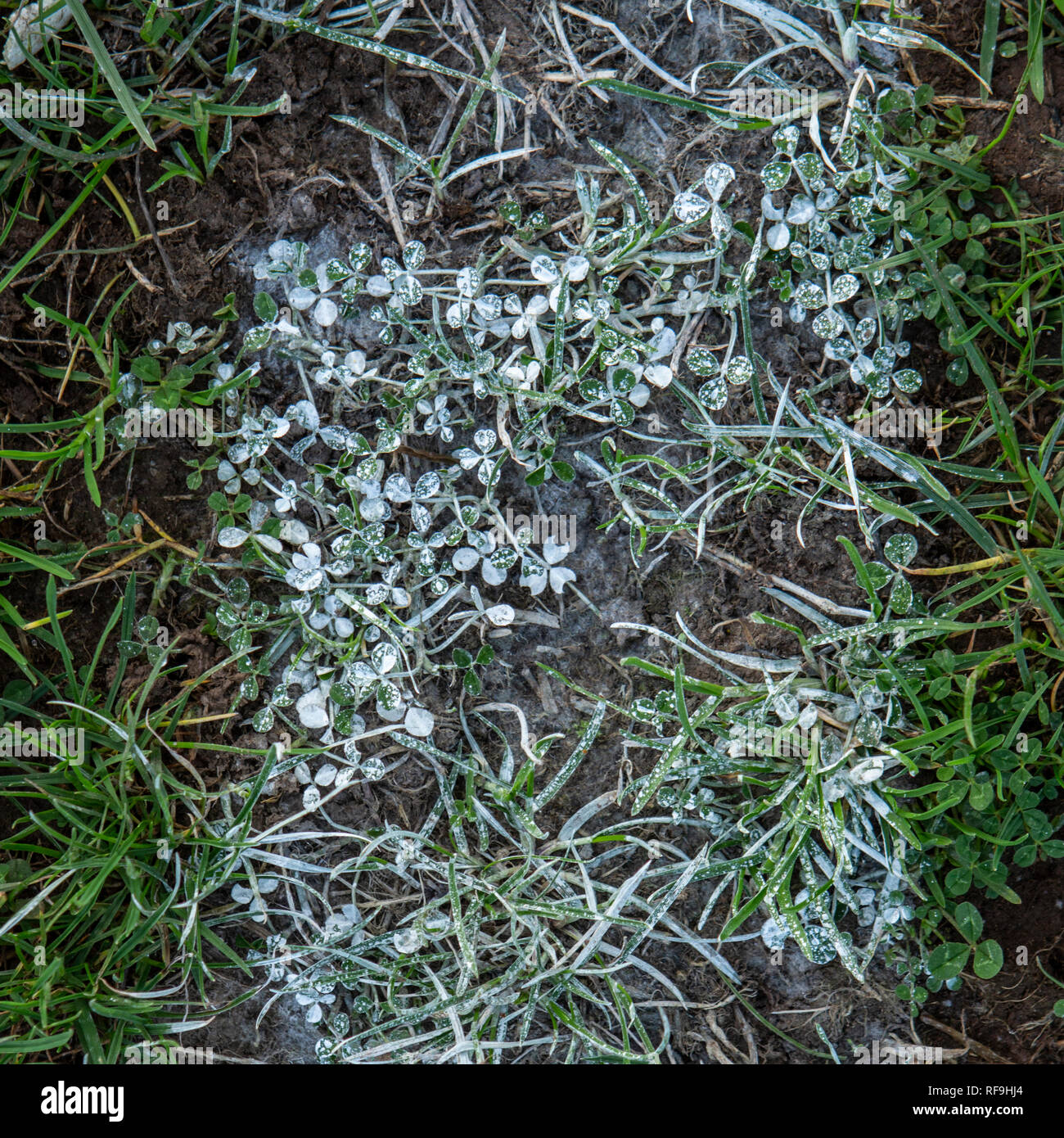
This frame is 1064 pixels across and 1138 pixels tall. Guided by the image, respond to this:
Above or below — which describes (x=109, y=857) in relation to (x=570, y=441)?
below

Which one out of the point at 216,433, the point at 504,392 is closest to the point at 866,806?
the point at 504,392

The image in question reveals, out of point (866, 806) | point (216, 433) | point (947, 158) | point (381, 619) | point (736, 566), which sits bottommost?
point (866, 806)

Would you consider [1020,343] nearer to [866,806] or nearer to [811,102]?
[811,102]

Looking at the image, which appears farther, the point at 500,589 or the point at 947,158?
the point at 500,589

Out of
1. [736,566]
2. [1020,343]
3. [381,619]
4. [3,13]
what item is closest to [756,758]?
[736,566]

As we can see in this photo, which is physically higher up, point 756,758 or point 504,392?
point 504,392

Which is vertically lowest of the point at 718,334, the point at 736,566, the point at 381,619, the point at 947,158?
the point at 381,619

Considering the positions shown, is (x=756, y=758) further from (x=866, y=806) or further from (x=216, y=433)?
(x=216, y=433)
